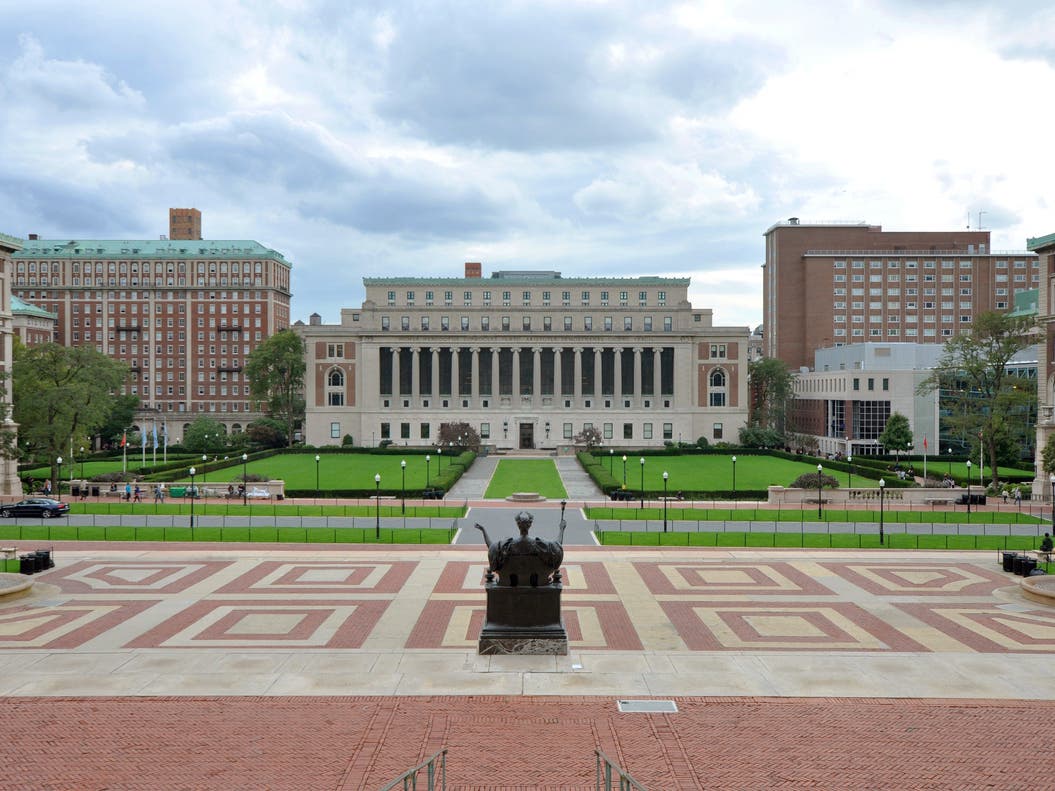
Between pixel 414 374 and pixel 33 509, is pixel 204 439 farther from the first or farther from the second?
pixel 33 509

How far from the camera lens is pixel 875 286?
466 feet

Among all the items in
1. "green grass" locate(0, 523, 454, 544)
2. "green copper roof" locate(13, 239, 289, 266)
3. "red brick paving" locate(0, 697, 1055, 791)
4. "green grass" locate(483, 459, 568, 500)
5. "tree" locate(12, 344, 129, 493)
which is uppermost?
"green copper roof" locate(13, 239, 289, 266)

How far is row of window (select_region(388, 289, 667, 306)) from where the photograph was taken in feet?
397

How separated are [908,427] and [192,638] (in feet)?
286

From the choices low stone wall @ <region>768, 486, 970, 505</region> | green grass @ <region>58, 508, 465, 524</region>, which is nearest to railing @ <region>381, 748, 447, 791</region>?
green grass @ <region>58, 508, 465, 524</region>

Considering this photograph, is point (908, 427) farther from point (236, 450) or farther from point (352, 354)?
point (236, 450)

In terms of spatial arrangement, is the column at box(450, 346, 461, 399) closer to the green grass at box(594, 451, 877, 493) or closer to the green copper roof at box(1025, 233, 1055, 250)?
the green grass at box(594, 451, 877, 493)

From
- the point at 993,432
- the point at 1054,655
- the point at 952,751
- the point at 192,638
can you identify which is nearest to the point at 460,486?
the point at 993,432

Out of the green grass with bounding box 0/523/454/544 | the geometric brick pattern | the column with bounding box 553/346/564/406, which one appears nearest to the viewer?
the geometric brick pattern

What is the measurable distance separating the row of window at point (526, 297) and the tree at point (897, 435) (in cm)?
3566

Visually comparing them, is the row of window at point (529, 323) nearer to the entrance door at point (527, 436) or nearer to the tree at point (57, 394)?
the entrance door at point (527, 436)

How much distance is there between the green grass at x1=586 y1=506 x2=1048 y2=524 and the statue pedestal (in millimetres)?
29916

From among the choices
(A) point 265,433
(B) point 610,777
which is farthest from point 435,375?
(B) point 610,777

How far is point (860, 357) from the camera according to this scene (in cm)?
10988
